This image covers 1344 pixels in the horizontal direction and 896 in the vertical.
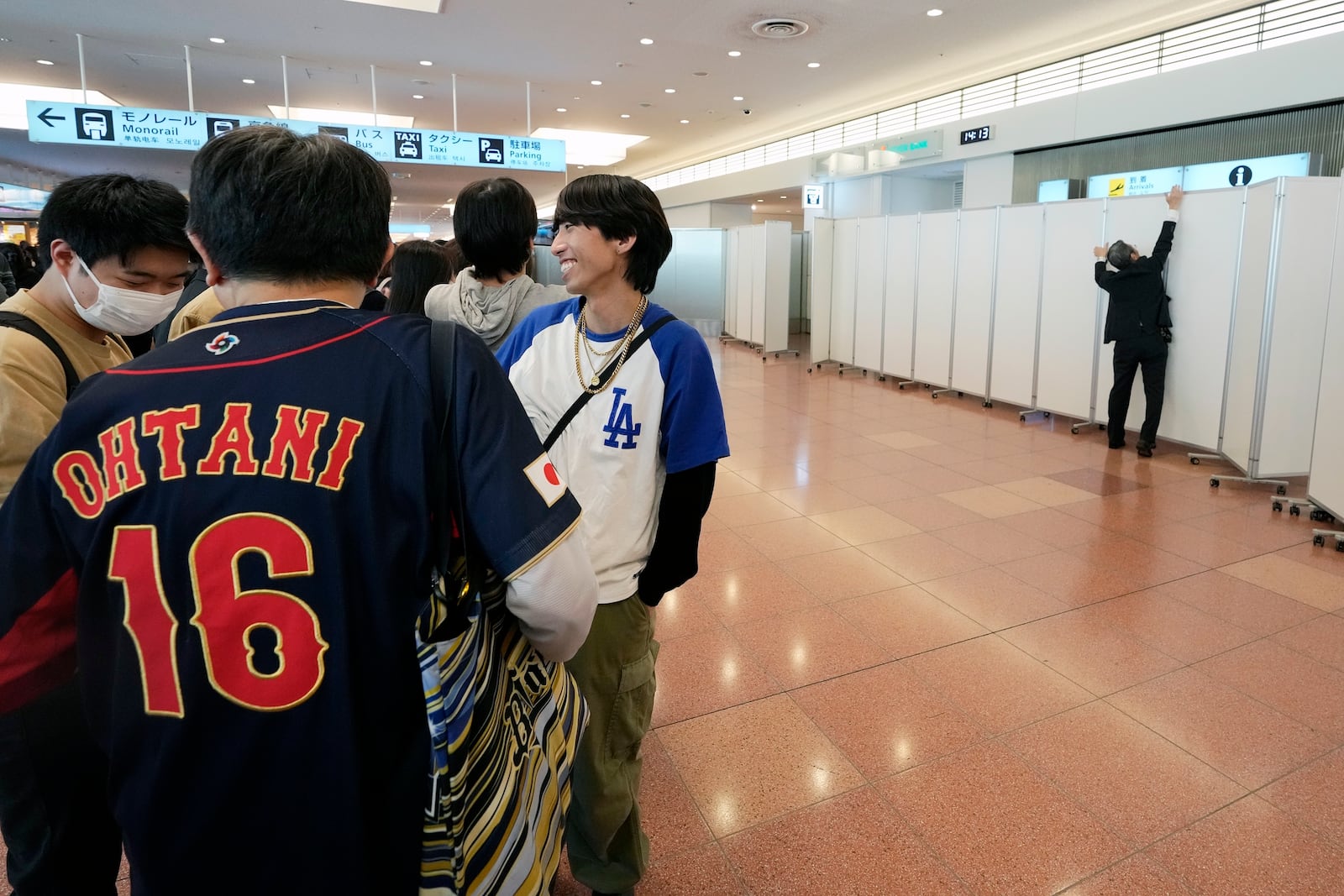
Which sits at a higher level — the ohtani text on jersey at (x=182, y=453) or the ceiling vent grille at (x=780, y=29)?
the ceiling vent grille at (x=780, y=29)

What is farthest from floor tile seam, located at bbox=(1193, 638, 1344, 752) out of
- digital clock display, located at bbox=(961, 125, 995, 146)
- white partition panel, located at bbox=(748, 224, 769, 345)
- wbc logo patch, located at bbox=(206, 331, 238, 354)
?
white partition panel, located at bbox=(748, 224, 769, 345)

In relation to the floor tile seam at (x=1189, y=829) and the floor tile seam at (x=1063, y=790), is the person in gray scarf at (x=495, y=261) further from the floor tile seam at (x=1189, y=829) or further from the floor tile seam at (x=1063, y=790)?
the floor tile seam at (x=1189, y=829)

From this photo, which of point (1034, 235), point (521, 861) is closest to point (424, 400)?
point (521, 861)

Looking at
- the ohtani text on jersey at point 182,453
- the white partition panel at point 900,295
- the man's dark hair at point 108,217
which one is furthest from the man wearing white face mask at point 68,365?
the white partition panel at point 900,295

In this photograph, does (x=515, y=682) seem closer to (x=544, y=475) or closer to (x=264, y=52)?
(x=544, y=475)

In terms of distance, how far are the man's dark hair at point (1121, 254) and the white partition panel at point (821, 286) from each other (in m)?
4.76

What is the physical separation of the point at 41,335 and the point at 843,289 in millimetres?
9991

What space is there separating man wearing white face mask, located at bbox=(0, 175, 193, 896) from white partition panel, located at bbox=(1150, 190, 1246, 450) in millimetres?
6734

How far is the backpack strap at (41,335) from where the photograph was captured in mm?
1429

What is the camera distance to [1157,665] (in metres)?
3.02

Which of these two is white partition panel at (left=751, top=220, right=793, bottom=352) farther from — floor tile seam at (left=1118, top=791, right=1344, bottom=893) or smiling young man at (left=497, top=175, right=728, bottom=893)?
smiling young man at (left=497, top=175, right=728, bottom=893)

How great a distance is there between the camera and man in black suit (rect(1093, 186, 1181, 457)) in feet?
20.0

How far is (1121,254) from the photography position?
243 inches

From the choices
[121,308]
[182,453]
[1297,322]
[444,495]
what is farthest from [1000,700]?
[1297,322]
